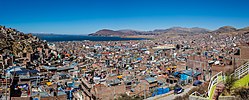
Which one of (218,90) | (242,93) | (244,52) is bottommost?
(218,90)

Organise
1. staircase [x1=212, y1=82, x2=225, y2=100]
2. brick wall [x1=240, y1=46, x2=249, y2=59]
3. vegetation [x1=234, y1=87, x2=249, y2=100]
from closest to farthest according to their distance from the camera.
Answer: vegetation [x1=234, y1=87, x2=249, y2=100] < staircase [x1=212, y1=82, x2=225, y2=100] < brick wall [x1=240, y1=46, x2=249, y2=59]

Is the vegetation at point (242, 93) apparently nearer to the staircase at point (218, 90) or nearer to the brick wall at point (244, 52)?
the staircase at point (218, 90)

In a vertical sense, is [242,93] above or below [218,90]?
above

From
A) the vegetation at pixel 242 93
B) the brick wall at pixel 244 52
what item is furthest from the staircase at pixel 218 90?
the brick wall at pixel 244 52

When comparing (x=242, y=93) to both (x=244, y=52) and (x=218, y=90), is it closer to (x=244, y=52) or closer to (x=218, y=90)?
(x=218, y=90)

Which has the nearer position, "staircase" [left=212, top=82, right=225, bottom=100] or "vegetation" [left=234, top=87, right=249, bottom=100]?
"vegetation" [left=234, top=87, right=249, bottom=100]

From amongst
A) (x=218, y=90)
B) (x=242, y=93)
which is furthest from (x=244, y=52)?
(x=242, y=93)

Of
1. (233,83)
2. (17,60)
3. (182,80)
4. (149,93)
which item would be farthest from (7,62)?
(233,83)

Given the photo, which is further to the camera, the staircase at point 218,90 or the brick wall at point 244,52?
the brick wall at point 244,52

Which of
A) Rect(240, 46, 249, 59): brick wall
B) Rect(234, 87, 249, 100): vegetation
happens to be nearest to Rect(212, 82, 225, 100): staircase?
Rect(234, 87, 249, 100): vegetation

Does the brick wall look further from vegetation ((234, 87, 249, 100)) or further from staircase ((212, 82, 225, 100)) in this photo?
vegetation ((234, 87, 249, 100))

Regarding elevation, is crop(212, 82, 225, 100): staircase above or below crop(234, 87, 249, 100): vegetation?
below

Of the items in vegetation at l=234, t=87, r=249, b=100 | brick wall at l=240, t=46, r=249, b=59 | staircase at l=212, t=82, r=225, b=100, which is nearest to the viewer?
vegetation at l=234, t=87, r=249, b=100
